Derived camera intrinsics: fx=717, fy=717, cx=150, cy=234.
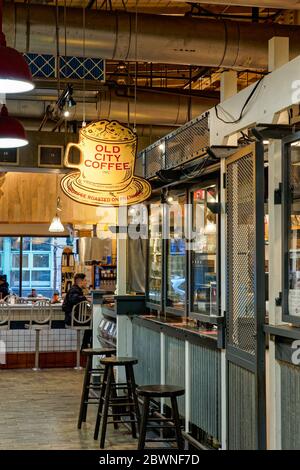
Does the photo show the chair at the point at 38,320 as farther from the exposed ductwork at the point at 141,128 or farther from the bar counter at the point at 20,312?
the exposed ductwork at the point at 141,128

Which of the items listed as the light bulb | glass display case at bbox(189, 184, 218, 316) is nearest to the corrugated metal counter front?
glass display case at bbox(189, 184, 218, 316)

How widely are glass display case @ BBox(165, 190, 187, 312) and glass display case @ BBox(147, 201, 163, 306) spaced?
22 centimetres

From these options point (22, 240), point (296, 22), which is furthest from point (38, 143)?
point (22, 240)

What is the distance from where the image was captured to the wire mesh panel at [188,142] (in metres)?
5.83

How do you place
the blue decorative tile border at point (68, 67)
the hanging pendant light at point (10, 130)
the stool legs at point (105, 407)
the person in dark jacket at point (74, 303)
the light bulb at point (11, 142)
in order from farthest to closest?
the person in dark jacket at point (74, 303), the blue decorative tile border at point (68, 67), the stool legs at point (105, 407), the light bulb at point (11, 142), the hanging pendant light at point (10, 130)

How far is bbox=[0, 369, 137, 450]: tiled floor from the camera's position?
669 centimetres

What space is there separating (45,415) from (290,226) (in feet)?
15.3

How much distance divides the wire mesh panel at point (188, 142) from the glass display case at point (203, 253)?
34 centimetres

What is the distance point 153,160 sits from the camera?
25.4 ft

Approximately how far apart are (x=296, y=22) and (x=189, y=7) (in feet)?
4.38

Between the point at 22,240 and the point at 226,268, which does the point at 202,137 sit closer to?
the point at 226,268

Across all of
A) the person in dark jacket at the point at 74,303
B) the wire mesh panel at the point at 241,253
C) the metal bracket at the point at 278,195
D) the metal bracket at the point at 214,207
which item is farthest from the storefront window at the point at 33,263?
the metal bracket at the point at 278,195

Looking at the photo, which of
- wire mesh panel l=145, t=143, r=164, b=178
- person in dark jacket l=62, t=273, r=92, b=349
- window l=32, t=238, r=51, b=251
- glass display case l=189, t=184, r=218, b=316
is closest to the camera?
glass display case l=189, t=184, r=218, b=316

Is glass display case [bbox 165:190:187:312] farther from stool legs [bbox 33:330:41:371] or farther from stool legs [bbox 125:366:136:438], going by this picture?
stool legs [bbox 33:330:41:371]
